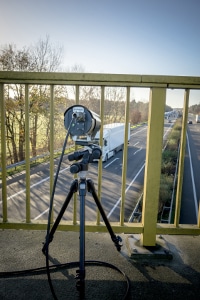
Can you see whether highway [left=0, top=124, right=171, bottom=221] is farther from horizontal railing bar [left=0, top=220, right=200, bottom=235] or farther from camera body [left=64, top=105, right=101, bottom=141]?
camera body [left=64, top=105, right=101, bottom=141]

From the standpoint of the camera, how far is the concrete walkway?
1399mm

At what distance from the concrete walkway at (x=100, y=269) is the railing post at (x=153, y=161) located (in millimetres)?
205

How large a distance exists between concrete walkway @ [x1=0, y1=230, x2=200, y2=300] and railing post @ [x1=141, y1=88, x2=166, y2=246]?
0.67 ft

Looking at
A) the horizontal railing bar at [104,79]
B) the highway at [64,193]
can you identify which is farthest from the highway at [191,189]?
the horizontal railing bar at [104,79]

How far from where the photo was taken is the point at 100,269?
1619 millimetres

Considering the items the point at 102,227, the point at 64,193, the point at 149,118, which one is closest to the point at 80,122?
the point at 149,118

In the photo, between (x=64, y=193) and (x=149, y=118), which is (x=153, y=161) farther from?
(x=64, y=193)

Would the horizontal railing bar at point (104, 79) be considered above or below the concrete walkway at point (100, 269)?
above

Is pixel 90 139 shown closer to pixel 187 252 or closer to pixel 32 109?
pixel 187 252

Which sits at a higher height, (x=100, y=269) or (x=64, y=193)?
(x=100, y=269)

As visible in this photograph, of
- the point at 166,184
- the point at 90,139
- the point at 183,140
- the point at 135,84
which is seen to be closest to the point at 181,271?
the point at 183,140

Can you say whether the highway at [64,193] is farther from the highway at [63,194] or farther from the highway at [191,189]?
the highway at [191,189]

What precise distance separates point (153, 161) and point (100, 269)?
92cm

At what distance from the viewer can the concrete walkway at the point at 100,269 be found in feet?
4.59
